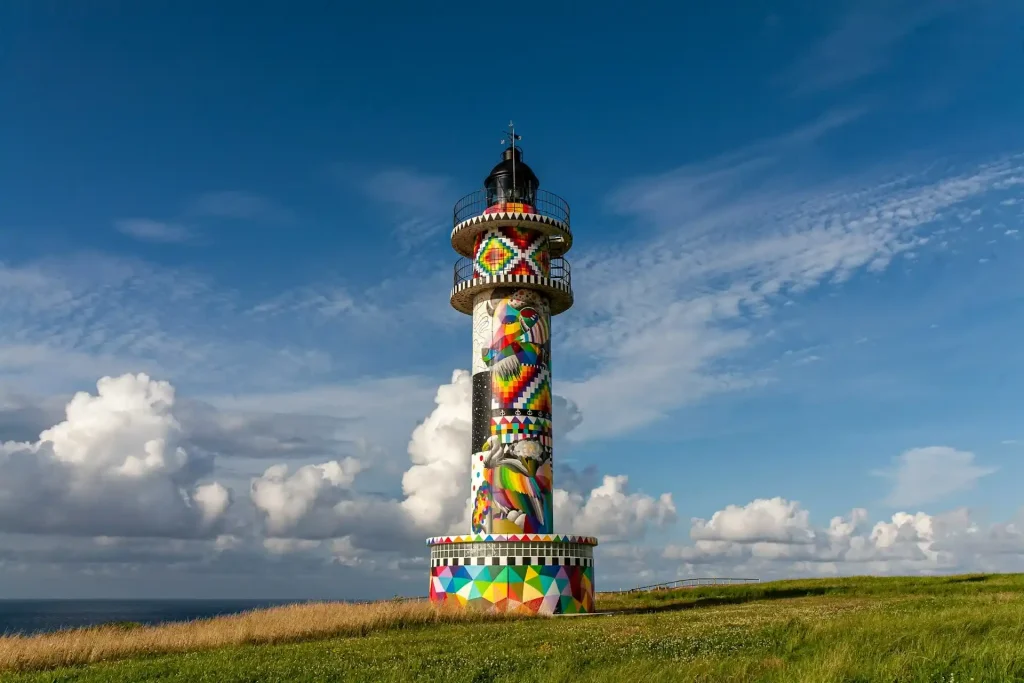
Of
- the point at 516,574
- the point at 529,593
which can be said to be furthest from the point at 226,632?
the point at 529,593

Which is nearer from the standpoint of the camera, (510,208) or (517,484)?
(517,484)

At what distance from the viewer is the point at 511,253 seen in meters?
38.4

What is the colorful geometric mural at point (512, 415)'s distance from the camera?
36.1 meters

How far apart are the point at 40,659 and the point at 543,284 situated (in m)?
24.8

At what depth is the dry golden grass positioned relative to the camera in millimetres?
19078

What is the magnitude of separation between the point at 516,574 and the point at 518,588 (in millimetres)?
528

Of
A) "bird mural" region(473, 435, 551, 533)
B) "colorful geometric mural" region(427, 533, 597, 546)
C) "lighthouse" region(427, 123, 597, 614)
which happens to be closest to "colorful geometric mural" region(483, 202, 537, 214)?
"lighthouse" region(427, 123, 597, 614)

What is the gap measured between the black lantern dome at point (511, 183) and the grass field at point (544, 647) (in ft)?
65.2

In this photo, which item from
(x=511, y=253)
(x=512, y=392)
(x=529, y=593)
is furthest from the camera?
(x=511, y=253)

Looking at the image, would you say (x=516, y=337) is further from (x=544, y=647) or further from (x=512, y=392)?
(x=544, y=647)

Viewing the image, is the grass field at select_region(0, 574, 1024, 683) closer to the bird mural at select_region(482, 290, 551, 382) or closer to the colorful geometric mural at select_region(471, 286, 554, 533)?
the colorful geometric mural at select_region(471, 286, 554, 533)

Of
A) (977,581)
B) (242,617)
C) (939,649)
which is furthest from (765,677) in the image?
(977,581)

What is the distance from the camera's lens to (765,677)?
15398 mm

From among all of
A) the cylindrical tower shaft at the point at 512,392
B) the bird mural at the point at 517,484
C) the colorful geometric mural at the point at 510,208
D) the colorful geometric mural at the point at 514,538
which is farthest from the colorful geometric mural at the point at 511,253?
the colorful geometric mural at the point at 514,538
